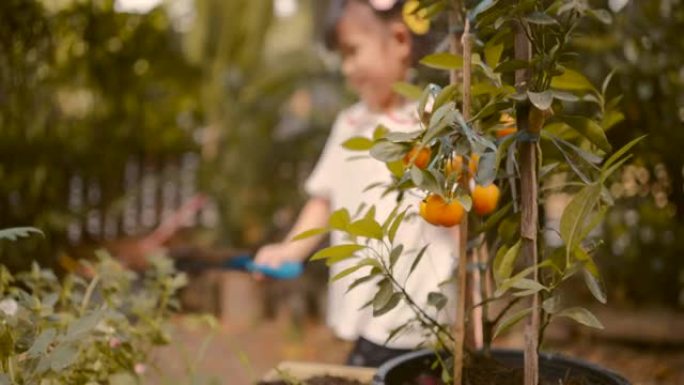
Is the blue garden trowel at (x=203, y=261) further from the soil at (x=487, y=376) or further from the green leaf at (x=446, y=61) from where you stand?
the green leaf at (x=446, y=61)

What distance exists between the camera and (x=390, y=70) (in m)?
1.84

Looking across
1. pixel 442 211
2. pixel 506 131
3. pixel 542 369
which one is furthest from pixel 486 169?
pixel 542 369

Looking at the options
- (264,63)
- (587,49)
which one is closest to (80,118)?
(264,63)

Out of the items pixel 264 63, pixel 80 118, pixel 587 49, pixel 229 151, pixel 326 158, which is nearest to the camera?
pixel 326 158

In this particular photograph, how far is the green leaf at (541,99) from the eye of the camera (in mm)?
831

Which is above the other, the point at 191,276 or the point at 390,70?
the point at 390,70

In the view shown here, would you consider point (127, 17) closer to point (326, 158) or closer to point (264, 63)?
point (264, 63)

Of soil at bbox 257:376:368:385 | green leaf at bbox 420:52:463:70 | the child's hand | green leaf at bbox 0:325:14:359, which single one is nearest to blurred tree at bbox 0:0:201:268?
the child's hand

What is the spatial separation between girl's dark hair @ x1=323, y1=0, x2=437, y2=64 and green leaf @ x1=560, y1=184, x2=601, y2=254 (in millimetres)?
1047

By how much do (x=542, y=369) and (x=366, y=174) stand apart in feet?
2.80

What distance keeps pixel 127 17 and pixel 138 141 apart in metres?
0.97

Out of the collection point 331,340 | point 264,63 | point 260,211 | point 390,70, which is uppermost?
point 264,63

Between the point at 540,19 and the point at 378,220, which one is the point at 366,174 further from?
the point at 540,19

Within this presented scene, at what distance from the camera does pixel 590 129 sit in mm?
925
